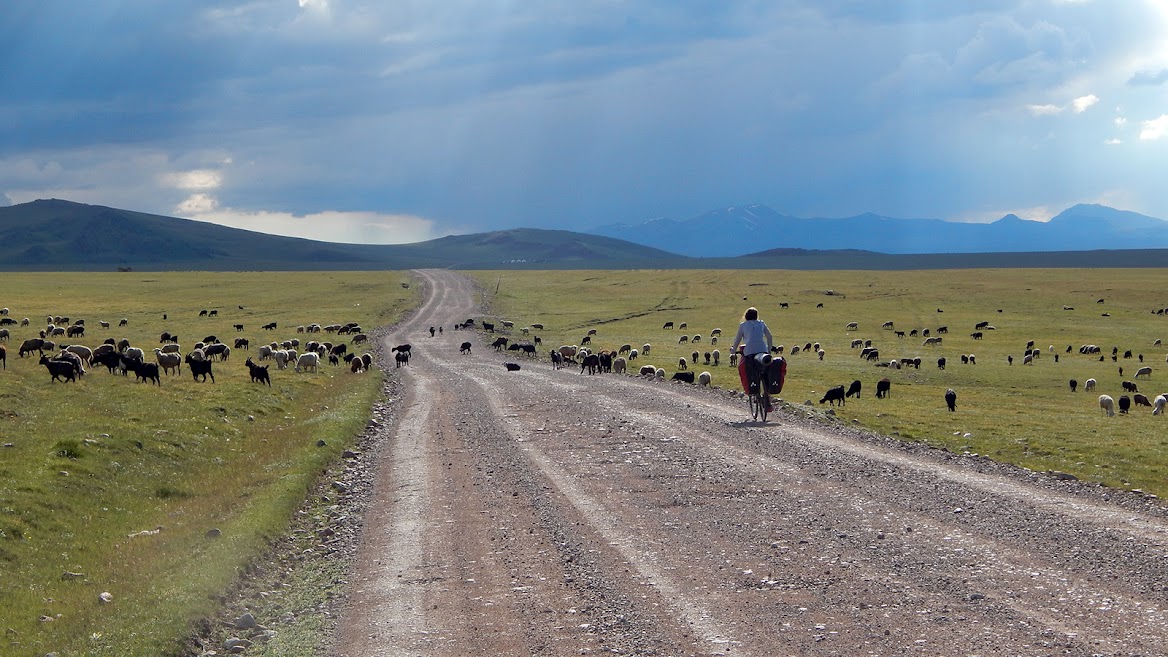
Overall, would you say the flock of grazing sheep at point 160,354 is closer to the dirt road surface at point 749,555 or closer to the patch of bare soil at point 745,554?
the patch of bare soil at point 745,554

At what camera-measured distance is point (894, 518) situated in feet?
39.3

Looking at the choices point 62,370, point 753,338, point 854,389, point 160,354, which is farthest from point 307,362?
point 753,338

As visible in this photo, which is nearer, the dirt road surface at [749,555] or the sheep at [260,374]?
the dirt road surface at [749,555]

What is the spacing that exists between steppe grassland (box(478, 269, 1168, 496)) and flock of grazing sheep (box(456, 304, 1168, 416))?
63cm

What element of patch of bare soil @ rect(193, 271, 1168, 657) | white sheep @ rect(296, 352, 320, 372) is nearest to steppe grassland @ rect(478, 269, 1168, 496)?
patch of bare soil @ rect(193, 271, 1168, 657)

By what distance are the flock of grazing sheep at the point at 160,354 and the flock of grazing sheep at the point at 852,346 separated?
959 centimetres

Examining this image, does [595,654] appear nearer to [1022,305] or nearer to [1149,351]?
[1149,351]

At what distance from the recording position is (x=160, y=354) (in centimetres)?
4184

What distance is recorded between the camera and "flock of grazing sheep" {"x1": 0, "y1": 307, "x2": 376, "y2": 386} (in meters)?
37.2

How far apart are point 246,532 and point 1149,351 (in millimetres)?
67640

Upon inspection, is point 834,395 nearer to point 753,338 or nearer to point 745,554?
point 753,338

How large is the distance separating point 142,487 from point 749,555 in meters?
12.1

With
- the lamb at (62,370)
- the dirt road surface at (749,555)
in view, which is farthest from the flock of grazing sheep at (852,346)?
the dirt road surface at (749,555)

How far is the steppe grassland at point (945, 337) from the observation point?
76.5 ft
